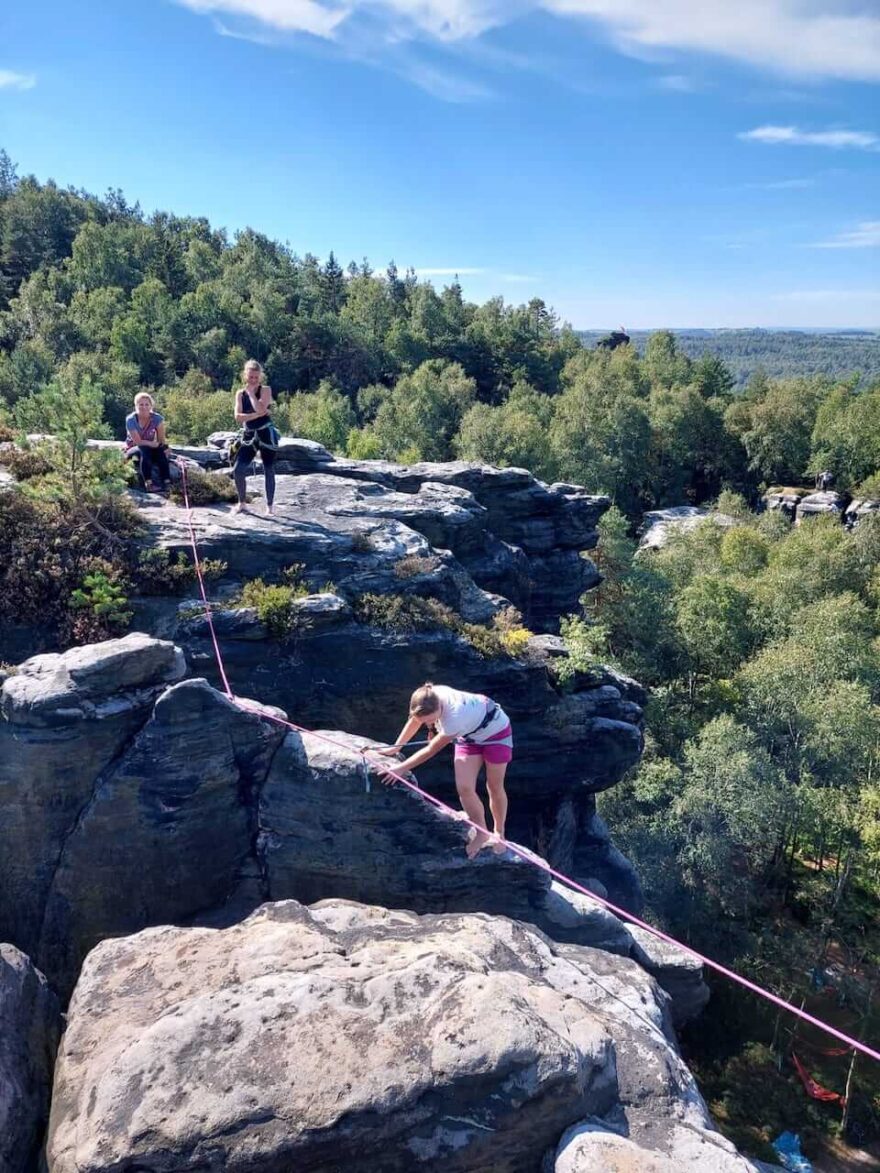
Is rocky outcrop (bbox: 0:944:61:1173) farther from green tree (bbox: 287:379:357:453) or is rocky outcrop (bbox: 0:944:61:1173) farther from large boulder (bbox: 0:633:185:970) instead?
green tree (bbox: 287:379:357:453)

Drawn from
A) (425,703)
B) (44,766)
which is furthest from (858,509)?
(44,766)

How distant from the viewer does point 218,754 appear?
399 inches

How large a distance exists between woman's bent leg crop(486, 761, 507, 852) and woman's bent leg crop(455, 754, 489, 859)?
0.56ft

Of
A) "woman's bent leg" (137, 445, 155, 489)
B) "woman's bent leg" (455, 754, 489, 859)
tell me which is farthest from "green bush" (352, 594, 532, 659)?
"woman's bent leg" (137, 445, 155, 489)

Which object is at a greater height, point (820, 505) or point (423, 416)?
point (423, 416)

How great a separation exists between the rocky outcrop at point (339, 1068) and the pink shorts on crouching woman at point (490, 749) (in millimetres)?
2641

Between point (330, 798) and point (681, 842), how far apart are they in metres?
15.6

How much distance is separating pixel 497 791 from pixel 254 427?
924 cm

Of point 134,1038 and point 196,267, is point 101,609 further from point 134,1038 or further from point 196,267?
point 196,267

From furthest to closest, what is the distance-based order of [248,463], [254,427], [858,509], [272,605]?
[858,509], [248,463], [254,427], [272,605]

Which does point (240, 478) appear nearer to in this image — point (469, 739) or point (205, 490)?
point (205, 490)

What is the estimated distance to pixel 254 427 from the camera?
15.4 m

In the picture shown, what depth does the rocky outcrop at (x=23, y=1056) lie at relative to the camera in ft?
21.6

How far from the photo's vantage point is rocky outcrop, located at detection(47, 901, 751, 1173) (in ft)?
18.8
